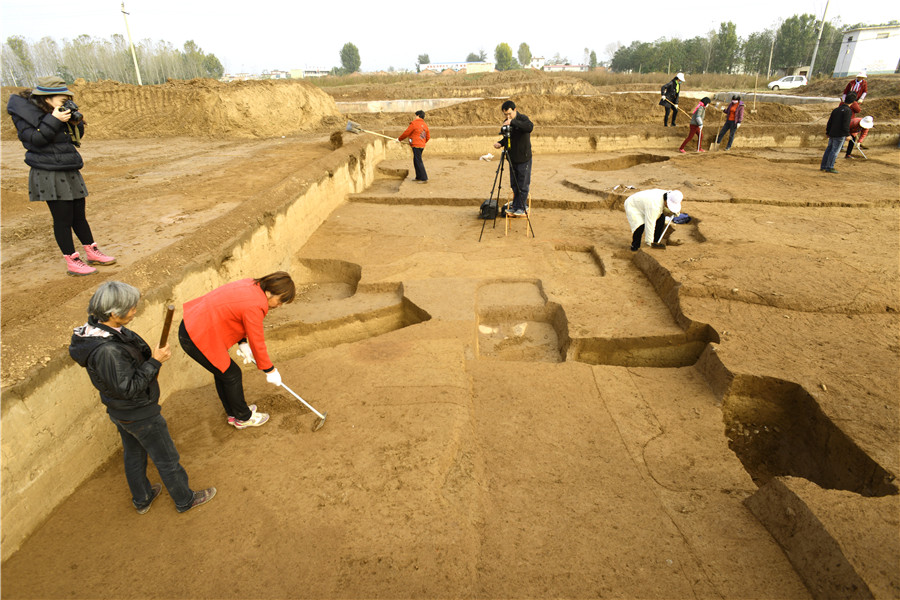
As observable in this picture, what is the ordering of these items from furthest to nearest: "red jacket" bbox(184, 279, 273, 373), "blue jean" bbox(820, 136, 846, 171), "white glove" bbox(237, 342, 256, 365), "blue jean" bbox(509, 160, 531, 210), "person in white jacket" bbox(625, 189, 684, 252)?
"blue jean" bbox(820, 136, 846, 171), "blue jean" bbox(509, 160, 531, 210), "person in white jacket" bbox(625, 189, 684, 252), "white glove" bbox(237, 342, 256, 365), "red jacket" bbox(184, 279, 273, 373)

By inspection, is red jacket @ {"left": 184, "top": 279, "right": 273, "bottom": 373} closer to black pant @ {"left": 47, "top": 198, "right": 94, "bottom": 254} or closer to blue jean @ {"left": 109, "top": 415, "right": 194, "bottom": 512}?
blue jean @ {"left": 109, "top": 415, "right": 194, "bottom": 512}

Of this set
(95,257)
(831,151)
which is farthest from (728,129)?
(95,257)

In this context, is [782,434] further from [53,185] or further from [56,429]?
[53,185]

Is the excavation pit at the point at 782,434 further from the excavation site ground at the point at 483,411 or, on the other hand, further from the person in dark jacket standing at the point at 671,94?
the person in dark jacket standing at the point at 671,94

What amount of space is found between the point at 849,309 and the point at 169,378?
248 inches

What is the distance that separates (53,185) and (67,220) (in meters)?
0.36

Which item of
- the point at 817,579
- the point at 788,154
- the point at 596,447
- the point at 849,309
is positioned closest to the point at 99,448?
the point at 596,447

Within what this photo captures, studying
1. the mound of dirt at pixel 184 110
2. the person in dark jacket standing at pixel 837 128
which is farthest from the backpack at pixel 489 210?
the mound of dirt at pixel 184 110

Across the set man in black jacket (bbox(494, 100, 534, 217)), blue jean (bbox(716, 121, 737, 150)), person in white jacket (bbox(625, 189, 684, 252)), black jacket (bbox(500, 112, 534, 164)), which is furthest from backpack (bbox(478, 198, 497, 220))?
blue jean (bbox(716, 121, 737, 150))

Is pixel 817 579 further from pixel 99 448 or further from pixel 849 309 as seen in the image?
pixel 99 448

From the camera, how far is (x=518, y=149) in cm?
731

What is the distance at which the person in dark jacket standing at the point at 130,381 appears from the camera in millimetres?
2240

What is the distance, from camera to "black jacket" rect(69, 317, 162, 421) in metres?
2.24

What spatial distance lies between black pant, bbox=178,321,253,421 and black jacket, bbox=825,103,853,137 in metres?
12.3
